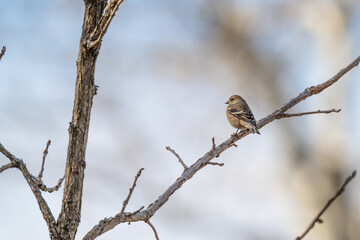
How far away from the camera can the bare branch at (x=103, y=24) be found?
1257 mm

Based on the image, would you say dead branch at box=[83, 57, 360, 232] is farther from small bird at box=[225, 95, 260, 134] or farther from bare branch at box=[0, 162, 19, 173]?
small bird at box=[225, 95, 260, 134]

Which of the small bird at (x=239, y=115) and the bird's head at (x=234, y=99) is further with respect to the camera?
the bird's head at (x=234, y=99)

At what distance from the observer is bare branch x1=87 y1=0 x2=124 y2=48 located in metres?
1.26

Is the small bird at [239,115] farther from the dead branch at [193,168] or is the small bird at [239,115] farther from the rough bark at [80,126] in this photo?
the rough bark at [80,126]

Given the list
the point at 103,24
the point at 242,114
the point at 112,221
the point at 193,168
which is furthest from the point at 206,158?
the point at 242,114

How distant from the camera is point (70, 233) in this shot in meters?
1.22

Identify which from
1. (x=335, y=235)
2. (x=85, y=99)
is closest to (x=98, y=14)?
(x=85, y=99)

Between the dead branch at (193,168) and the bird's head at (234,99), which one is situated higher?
the bird's head at (234,99)

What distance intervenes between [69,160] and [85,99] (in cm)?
18

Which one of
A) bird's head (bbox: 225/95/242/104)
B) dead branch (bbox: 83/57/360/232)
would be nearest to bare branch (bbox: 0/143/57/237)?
dead branch (bbox: 83/57/360/232)

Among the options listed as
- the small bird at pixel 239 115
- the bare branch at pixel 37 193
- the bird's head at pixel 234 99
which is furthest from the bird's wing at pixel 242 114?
the bare branch at pixel 37 193

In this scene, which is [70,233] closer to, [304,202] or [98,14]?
[98,14]

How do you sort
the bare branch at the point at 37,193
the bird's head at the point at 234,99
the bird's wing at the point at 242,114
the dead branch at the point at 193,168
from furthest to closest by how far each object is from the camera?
the bird's head at the point at 234,99, the bird's wing at the point at 242,114, the dead branch at the point at 193,168, the bare branch at the point at 37,193

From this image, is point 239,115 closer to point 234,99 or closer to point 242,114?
point 242,114
